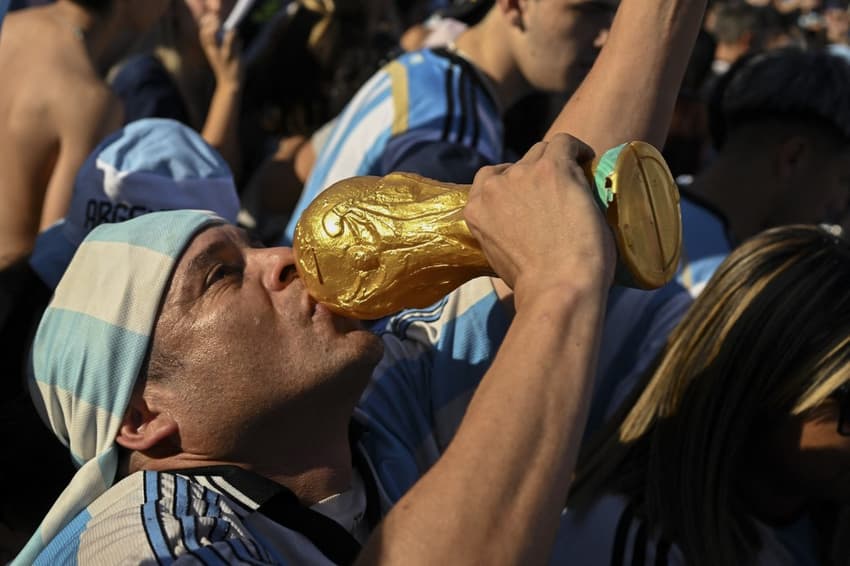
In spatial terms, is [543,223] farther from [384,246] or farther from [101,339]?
[101,339]

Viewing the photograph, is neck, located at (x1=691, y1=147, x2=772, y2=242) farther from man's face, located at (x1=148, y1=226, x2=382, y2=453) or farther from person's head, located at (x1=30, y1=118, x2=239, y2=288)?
man's face, located at (x1=148, y1=226, x2=382, y2=453)

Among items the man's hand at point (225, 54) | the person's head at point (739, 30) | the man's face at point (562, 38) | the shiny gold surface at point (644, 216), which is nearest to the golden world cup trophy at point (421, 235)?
the shiny gold surface at point (644, 216)

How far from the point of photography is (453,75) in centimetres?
291

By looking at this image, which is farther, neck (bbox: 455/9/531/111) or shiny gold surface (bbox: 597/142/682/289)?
neck (bbox: 455/9/531/111)

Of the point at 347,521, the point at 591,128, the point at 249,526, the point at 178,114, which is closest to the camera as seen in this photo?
the point at 249,526

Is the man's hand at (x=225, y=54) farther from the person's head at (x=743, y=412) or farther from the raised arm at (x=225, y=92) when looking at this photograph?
the person's head at (x=743, y=412)

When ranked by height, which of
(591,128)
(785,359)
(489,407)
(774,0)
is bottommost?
(774,0)

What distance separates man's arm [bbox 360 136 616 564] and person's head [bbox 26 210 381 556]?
1.17 feet

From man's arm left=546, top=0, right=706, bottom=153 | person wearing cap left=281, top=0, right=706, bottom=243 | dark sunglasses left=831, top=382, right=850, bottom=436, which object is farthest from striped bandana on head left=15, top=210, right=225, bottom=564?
dark sunglasses left=831, top=382, right=850, bottom=436

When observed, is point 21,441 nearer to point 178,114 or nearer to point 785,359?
point 785,359

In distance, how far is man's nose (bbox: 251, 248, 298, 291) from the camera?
1.73 metres

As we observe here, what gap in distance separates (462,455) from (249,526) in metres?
0.39

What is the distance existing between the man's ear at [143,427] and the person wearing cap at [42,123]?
1.27 meters

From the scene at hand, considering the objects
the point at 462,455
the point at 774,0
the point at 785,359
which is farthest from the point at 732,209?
the point at 774,0
